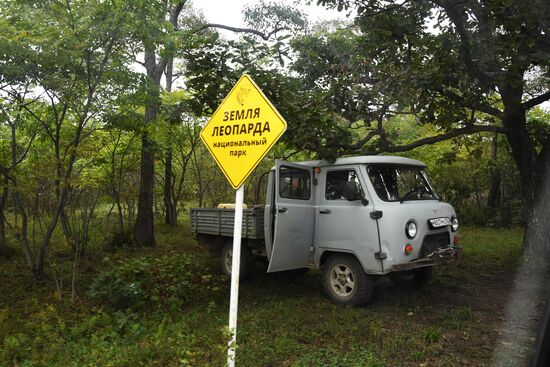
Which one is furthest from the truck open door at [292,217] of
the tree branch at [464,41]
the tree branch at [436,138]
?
the tree branch at [464,41]

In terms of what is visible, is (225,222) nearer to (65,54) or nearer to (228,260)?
(228,260)

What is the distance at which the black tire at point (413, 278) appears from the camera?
279 inches

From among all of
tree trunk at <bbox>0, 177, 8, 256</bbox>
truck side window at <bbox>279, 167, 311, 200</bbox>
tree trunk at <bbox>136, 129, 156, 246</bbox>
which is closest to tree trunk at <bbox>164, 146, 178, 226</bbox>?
tree trunk at <bbox>136, 129, 156, 246</bbox>

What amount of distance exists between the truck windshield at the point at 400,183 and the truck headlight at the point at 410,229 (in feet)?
1.38

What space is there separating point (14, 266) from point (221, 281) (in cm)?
441

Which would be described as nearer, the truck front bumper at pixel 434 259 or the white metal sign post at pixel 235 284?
the white metal sign post at pixel 235 284

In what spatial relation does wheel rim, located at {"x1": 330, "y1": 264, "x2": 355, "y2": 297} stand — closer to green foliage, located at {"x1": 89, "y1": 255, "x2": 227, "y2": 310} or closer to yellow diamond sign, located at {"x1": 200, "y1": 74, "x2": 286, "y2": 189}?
green foliage, located at {"x1": 89, "y1": 255, "x2": 227, "y2": 310}

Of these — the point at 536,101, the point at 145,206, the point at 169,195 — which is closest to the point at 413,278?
the point at 536,101

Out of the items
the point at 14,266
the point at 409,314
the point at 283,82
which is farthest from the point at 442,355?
the point at 14,266

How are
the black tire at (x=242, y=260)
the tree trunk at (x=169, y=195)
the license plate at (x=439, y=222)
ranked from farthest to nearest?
the tree trunk at (x=169, y=195)
the black tire at (x=242, y=260)
the license plate at (x=439, y=222)

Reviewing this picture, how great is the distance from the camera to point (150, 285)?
6.61m

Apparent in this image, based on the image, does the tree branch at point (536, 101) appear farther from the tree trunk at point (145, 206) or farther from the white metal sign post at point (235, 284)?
the tree trunk at point (145, 206)

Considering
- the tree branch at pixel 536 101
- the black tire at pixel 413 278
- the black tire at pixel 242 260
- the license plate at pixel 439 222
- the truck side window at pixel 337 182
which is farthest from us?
the tree branch at pixel 536 101

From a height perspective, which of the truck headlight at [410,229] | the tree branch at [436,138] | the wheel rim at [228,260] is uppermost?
the tree branch at [436,138]
